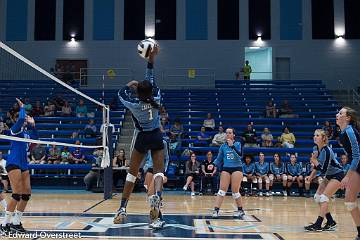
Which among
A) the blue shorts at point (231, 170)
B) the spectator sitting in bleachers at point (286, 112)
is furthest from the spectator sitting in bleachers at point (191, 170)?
the spectator sitting in bleachers at point (286, 112)

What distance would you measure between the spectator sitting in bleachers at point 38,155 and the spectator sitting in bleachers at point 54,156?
0.17m

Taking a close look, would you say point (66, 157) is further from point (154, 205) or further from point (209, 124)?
point (154, 205)

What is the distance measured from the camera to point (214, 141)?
1623 cm

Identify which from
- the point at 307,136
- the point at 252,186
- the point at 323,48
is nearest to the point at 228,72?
the point at 323,48

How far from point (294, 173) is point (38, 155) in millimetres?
8658

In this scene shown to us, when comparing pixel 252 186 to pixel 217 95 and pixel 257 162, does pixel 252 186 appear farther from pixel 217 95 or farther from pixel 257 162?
pixel 217 95

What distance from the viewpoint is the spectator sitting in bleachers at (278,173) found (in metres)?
14.7

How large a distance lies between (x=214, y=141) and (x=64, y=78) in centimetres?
947

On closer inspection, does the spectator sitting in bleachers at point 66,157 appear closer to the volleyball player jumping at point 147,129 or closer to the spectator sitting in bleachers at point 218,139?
the spectator sitting in bleachers at point 218,139

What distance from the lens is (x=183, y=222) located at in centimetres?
743

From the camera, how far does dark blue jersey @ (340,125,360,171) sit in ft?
19.6

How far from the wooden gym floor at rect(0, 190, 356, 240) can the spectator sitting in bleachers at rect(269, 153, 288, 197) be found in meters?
3.92

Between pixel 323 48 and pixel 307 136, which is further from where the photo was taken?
pixel 323 48

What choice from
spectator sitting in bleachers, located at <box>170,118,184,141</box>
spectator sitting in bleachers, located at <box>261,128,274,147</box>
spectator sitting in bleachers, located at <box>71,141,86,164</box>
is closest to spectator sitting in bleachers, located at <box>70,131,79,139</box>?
spectator sitting in bleachers, located at <box>71,141,86,164</box>
